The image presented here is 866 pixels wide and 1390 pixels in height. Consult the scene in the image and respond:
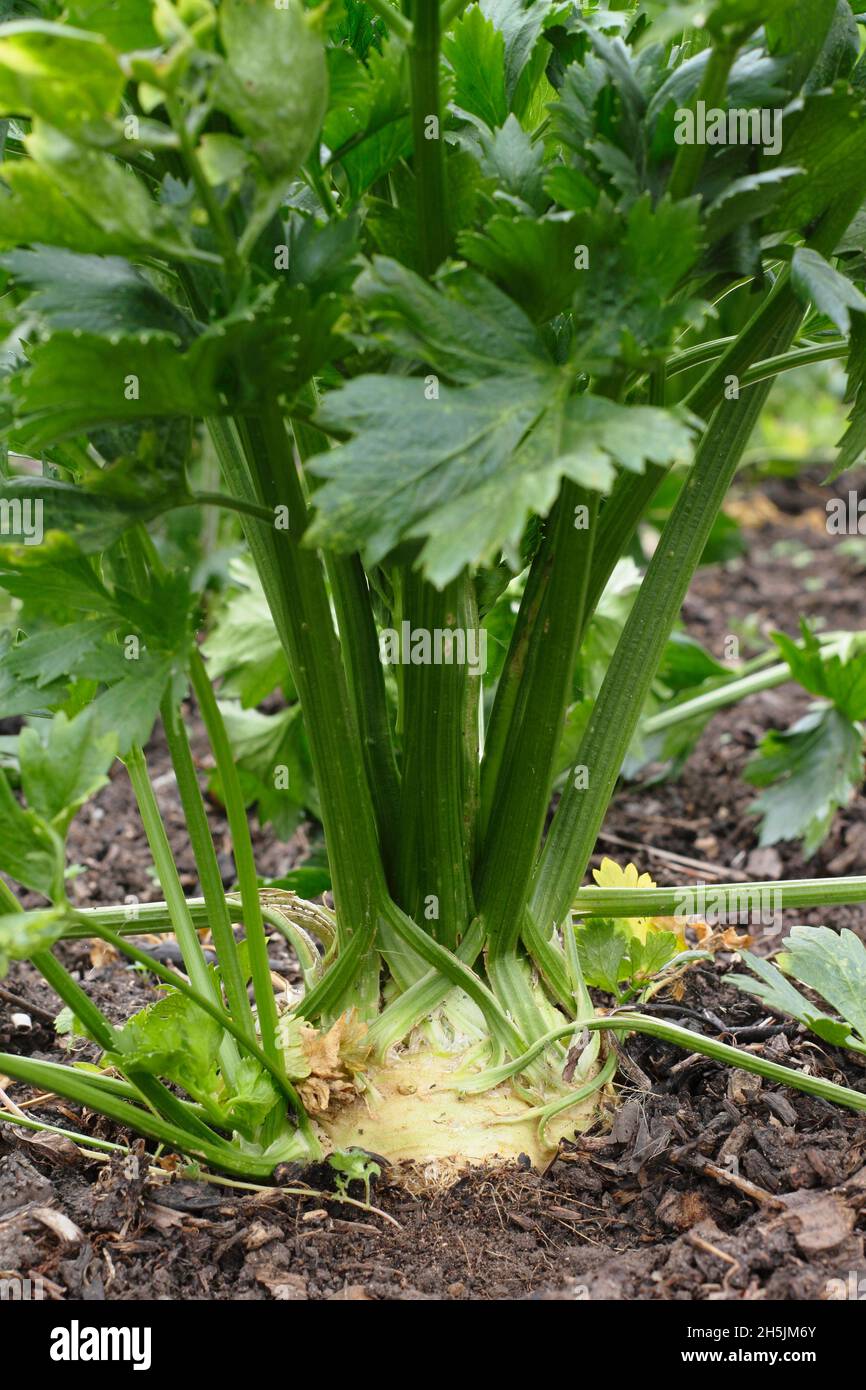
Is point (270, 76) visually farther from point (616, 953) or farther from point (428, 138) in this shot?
point (616, 953)

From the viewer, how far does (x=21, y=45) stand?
2.66 feet

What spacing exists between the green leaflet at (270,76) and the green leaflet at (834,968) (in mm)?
887

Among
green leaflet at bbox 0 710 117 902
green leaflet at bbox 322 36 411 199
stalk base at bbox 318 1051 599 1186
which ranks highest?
green leaflet at bbox 322 36 411 199

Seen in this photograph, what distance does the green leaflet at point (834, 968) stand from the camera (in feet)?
4.16

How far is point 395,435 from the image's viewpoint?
90cm

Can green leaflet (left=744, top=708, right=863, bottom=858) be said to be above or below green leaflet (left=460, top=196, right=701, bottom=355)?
below

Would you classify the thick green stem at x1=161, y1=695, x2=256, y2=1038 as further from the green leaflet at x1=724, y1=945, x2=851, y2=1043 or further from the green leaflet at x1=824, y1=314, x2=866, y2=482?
the green leaflet at x1=824, y1=314, x2=866, y2=482

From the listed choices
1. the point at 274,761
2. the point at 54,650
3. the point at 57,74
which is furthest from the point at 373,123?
the point at 274,761

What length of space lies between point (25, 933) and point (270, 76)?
0.61 meters

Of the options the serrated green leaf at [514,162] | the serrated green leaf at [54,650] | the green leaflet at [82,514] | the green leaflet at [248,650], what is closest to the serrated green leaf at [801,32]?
the serrated green leaf at [514,162]

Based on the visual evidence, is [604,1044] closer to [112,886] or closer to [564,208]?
[564,208]

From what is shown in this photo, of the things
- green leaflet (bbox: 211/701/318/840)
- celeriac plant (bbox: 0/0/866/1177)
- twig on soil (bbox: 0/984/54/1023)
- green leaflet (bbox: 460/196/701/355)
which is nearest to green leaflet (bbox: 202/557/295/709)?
green leaflet (bbox: 211/701/318/840)

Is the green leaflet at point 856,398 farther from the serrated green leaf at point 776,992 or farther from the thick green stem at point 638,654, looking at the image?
the serrated green leaf at point 776,992

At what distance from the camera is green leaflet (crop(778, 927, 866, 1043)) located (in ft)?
4.16
